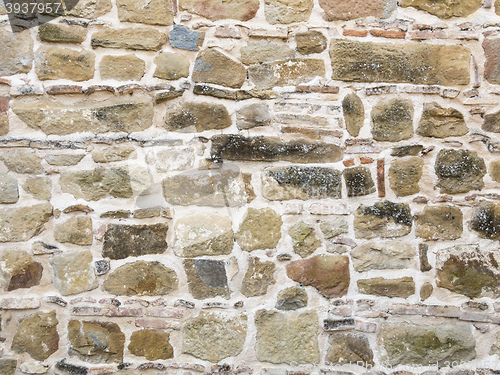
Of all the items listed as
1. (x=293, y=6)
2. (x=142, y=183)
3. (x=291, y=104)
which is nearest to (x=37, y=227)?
(x=142, y=183)

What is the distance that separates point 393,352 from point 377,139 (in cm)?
102

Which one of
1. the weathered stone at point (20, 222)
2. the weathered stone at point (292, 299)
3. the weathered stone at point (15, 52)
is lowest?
the weathered stone at point (292, 299)

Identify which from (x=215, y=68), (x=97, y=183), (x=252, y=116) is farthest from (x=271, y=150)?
(x=97, y=183)

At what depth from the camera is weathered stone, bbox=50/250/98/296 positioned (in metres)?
1.92

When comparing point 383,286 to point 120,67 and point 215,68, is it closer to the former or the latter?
point 215,68

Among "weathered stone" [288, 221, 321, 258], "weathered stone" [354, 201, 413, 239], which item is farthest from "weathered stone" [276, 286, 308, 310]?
"weathered stone" [354, 201, 413, 239]

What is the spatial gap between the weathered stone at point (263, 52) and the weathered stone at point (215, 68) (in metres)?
0.06

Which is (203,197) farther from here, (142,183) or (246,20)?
(246,20)

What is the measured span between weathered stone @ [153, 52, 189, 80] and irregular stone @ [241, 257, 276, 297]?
93cm

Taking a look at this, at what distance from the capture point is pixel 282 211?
198 centimetres

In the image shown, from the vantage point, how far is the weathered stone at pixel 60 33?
1.87 metres

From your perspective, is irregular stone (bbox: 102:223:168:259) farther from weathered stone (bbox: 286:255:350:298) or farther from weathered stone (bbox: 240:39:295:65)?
weathered stone (bbox: 240:39:295:65)

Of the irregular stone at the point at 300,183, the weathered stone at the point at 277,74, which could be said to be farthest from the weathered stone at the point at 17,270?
the weathered stone at the point at 277,74

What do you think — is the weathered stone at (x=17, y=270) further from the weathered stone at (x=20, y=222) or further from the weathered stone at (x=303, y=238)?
the weathered stone at (x=303, y=238)
